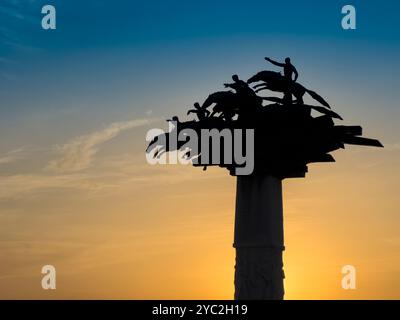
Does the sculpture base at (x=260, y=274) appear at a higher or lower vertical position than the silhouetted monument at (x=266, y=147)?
lower

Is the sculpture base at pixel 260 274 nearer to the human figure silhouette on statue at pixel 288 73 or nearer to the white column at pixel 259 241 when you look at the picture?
the white column at pixel 259 241

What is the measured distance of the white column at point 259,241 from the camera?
3972 cm

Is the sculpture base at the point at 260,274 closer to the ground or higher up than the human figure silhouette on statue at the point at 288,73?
closer to the ground

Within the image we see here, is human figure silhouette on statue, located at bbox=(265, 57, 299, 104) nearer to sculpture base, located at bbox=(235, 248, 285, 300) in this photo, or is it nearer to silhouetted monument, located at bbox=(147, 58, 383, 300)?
silhouetted monument, located at bbox=(147, 58, 383, 300)

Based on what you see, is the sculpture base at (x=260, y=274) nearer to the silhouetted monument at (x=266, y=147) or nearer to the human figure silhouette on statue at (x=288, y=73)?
the silhouetted monument at (x=266, y=147)

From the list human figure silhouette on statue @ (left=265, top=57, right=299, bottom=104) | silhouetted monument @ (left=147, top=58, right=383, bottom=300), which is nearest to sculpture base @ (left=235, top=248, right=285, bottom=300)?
silhouetted monument @ (left=147, top=58, right=383, bottom=300)

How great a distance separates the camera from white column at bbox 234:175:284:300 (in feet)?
130

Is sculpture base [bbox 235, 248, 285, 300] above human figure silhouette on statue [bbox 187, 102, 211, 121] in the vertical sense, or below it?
below

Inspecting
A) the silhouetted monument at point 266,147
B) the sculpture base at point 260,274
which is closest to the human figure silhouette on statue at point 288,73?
the silhouetted monument at point 266,147
